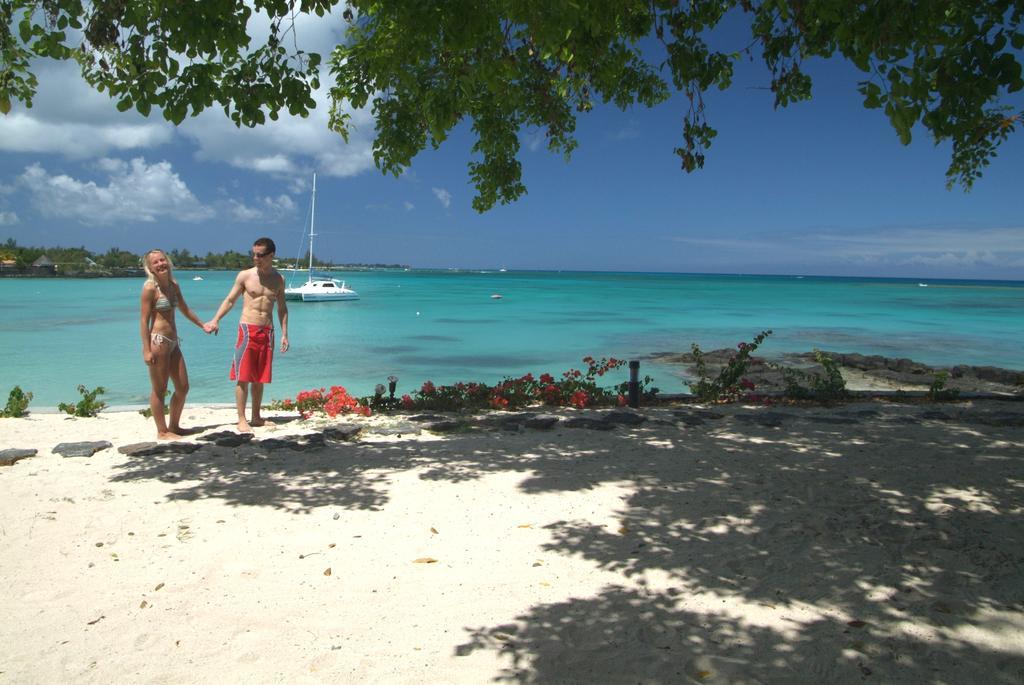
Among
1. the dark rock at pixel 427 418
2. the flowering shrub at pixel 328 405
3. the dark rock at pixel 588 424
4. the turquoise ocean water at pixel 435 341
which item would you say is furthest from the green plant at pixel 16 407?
the dark rock at pixel 588 424

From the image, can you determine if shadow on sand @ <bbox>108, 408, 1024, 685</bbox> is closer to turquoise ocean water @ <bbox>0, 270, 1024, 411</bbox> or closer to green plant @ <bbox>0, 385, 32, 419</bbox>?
green plant @ <bbox>0, 385, 32, 419</bbox>

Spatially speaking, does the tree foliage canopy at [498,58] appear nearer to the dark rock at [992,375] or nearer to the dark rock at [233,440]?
the dark rock at [233,440]

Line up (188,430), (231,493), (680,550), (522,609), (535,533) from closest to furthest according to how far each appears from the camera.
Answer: (522,609), (680,550), (535,533), (231,493), (188,430)

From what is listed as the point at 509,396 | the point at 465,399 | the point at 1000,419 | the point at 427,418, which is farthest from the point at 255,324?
the point at 1000,419

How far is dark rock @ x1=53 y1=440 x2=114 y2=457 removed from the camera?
579 centimetres

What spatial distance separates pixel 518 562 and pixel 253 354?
4.17 metres

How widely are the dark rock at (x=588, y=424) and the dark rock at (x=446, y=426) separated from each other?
1.17 metres

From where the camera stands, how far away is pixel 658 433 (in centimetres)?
686

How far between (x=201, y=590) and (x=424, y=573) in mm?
1196

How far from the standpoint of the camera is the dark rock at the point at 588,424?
7055 mm

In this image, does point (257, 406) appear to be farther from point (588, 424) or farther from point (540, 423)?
point (588, 424)

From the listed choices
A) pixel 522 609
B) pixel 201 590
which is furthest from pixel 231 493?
pixel 522 609

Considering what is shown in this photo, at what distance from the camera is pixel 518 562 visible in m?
3.84

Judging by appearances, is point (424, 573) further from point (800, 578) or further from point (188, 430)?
point (188, 430)
